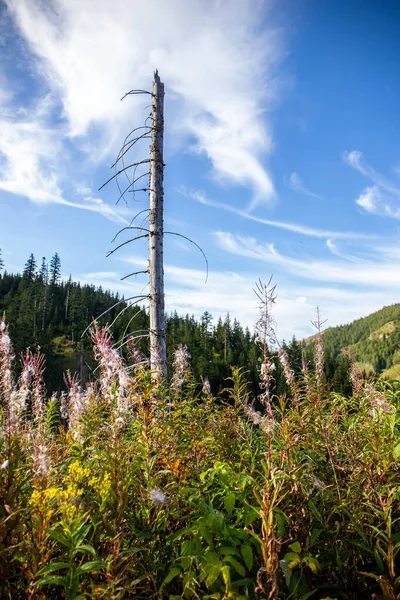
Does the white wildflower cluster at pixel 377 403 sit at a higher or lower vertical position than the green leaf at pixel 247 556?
higher

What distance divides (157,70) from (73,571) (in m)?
8.90

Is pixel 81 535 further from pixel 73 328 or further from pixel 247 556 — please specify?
pixel 73 328

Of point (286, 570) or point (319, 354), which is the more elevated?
point (319, 354)

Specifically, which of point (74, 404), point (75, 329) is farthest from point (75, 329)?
point (74, 404)

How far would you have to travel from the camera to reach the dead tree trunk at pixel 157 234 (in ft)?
21.7

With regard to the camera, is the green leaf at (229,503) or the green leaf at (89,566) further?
the green leaf at (229,503)

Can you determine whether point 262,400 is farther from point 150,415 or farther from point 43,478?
point 43,478

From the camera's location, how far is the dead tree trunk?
6.60 metres

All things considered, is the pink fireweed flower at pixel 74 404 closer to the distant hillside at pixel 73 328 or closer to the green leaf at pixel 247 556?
the green leaf at pixel 247 556

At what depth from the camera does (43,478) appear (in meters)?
2.24

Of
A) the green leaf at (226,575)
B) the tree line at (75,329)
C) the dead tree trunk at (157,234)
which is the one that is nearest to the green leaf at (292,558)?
the green leaf at (226,575)

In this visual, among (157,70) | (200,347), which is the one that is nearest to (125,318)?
(200,347)

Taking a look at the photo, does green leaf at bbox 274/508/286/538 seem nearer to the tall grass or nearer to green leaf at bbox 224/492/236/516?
the tall grass

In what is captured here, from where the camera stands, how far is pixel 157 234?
23.2ft
